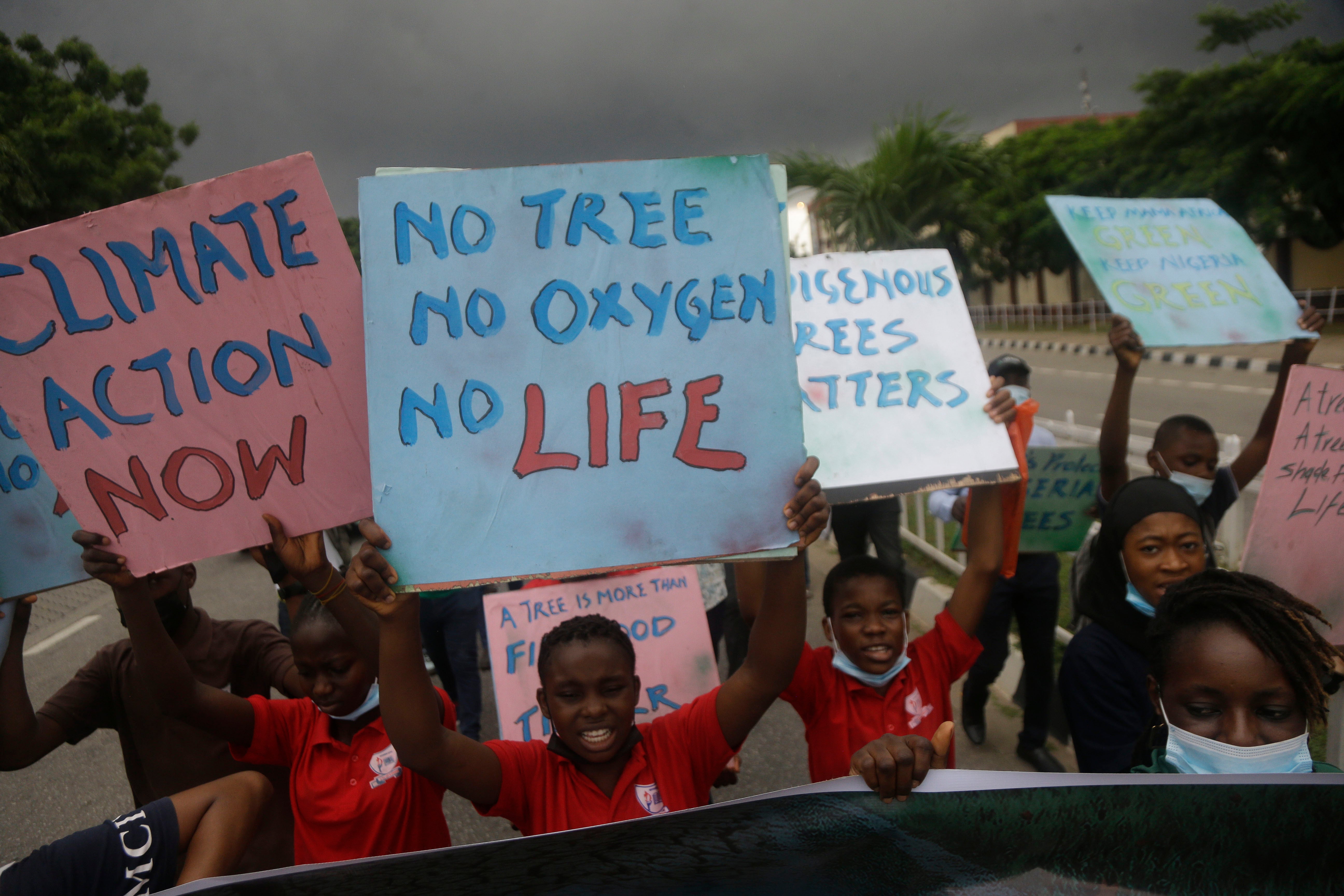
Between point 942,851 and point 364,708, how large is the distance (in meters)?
1.48

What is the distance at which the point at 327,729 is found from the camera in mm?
2078

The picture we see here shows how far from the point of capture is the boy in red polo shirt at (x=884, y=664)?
7.25 ft

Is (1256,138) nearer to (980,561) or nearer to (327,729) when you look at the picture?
(980,561)

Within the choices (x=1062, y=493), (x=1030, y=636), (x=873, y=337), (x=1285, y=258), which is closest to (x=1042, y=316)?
(x=1285, y=258)

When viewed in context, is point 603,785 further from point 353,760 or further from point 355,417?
point 355,417

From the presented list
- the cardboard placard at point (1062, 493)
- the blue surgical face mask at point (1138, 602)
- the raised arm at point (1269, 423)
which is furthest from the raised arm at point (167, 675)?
the raised arm at point (1269, 423)

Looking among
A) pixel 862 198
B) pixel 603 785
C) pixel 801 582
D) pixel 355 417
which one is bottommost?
pixel 603 785

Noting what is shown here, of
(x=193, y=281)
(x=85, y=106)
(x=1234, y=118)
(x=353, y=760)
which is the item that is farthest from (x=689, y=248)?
(x=1234, y=118)

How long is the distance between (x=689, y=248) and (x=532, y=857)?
3.17 ft

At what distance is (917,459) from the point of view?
2203mm

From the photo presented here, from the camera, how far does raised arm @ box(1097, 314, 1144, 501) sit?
2.99 metres

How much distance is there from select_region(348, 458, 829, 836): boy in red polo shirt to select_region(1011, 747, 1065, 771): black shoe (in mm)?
2312

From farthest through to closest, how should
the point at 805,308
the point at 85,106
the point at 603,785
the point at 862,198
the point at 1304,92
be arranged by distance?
the point at 1304,92 < the point at 862,198 < the point at 85,106 < the point at 805,308 < the point at 603,785

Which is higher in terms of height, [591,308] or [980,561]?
[591,308]
